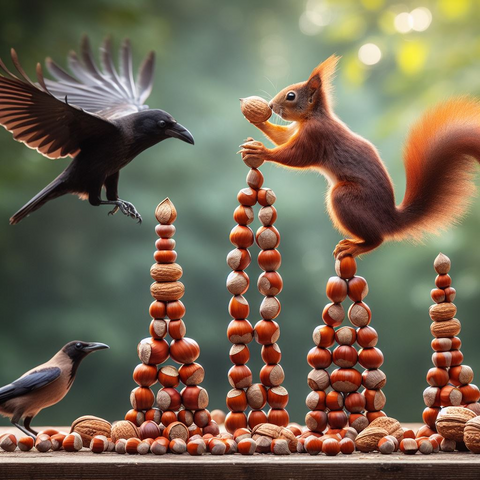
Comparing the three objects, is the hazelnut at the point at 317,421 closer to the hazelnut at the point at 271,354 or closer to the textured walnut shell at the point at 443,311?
the hazelnut at the point at 271,354

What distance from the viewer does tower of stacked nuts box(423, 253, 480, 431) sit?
3.74 ft

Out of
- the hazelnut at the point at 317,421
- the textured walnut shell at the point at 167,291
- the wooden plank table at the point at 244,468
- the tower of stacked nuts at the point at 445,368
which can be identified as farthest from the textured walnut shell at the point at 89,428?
the tower of stacked nuts at the point at 445,368

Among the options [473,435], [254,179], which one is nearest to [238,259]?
[254,179]

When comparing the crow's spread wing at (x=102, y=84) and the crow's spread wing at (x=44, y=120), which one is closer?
the crow's spread wing at (x=44, y=120)

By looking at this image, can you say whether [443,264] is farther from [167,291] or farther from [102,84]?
[102,84]

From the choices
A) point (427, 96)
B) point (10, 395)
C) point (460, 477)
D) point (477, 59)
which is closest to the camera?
point (460, 477)

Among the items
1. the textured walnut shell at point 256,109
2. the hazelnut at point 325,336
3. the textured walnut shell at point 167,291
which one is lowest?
the hazelnut at point 325,336

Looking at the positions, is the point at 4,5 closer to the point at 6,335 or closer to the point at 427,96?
the point at 6,335

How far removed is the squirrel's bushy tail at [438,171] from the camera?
1150 millimetres

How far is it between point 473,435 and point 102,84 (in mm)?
957

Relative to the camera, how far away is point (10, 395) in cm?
111

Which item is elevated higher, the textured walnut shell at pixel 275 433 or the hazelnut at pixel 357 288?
the hazelnut at pixel 357 288

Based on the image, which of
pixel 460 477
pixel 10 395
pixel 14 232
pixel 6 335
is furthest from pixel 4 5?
pixel 460 477

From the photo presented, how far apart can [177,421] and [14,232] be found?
5.96ft
